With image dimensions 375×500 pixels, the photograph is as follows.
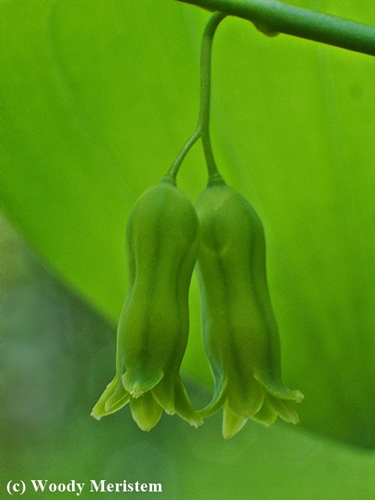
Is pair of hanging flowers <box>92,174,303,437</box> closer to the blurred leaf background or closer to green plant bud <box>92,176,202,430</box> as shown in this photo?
green plant bud <box>92,176,202,430</box>

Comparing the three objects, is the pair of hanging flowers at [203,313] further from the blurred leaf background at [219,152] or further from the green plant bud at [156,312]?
the blurred leaf background at [219,152]

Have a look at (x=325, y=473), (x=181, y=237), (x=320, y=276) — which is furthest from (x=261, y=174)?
(x=325, y=473)

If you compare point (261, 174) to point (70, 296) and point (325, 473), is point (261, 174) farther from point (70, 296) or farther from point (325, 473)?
point (70, 296)

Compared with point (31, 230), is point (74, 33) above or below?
above

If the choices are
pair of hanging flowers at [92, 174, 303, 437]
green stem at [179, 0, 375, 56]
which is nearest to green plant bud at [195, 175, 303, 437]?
pair of hanging flowers at [92, 174, 303, 437]

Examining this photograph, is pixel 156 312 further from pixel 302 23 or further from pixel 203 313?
pixel 302 23

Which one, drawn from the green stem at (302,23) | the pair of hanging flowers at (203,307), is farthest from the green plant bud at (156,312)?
the green stem at (302,23)
